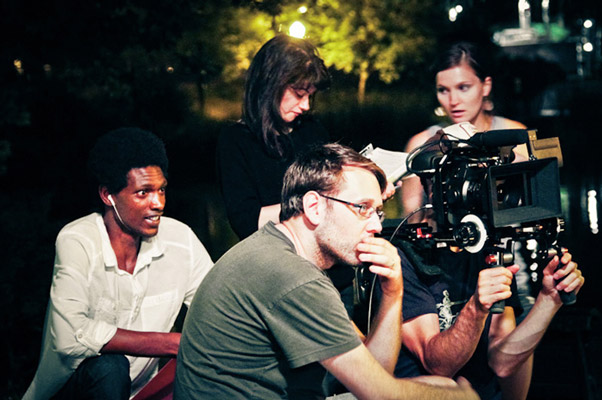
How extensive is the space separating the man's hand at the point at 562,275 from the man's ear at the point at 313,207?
84 centimetres

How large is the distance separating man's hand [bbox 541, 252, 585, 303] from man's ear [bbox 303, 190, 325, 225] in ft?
2.75

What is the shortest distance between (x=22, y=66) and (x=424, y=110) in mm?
7173

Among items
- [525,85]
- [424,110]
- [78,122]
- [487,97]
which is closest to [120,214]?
[487,97]

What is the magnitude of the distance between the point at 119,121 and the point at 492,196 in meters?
4.47

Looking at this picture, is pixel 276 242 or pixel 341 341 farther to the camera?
pixel 276 242

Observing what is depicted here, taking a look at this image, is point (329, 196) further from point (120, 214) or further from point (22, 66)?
point (22, 66)

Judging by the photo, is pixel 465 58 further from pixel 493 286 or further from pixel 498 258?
pixel 493 286

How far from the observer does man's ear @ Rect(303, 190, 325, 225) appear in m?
2.20

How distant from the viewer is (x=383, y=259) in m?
2.16

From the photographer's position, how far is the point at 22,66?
17.4 feet

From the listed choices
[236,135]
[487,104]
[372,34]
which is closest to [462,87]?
[487,104]

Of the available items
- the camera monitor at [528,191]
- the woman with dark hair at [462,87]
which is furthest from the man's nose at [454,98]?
the camera monitor at [528,191]

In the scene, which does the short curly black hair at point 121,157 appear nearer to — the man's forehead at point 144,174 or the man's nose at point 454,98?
the man's forehead at point 144,174

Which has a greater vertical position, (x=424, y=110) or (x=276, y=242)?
(x=424, y=110)
